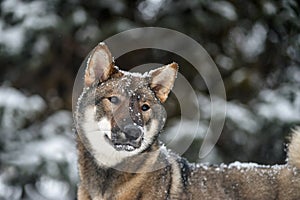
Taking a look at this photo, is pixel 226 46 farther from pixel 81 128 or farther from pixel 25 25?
pixel 81 128

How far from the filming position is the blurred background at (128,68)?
289 inches

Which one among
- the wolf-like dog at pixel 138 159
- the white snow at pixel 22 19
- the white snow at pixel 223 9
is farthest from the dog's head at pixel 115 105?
the white snow at pixel 223 9

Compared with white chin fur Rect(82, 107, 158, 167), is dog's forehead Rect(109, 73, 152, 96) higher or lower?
higher

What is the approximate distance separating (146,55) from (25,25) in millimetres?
1560

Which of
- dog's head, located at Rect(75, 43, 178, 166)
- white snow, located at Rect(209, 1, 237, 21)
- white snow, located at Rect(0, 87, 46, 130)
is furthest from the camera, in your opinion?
white snow, located at Rect(209, 1, 237, 21)

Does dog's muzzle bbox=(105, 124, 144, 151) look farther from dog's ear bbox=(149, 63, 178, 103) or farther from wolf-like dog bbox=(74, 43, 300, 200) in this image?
dog's ear bbox=(149, 63, 178, 103)

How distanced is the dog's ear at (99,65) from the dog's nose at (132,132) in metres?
0.39

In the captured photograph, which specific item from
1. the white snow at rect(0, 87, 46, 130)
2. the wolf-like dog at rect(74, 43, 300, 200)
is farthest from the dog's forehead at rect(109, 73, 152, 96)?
the white snow at rect(0, 87, 46, 130)

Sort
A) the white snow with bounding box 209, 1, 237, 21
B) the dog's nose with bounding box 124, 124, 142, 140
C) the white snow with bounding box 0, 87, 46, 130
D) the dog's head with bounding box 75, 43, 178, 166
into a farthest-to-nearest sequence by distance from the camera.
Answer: the white snow with bounding box 209, 1, 237, 21 → the white snow with bounding box 0, 87, 46, 130 → the dog's head with bounding box 75, 43, 178, 166 → the dog's nose with bounding box 124, 124, 142, 140

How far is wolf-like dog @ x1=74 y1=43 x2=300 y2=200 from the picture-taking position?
3.59 meters

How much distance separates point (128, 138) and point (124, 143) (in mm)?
51

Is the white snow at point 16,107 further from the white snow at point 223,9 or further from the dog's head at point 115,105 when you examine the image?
the dog's head at point 115,105

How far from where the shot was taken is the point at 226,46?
802 cm

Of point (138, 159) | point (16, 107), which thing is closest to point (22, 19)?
point (16, 107)
